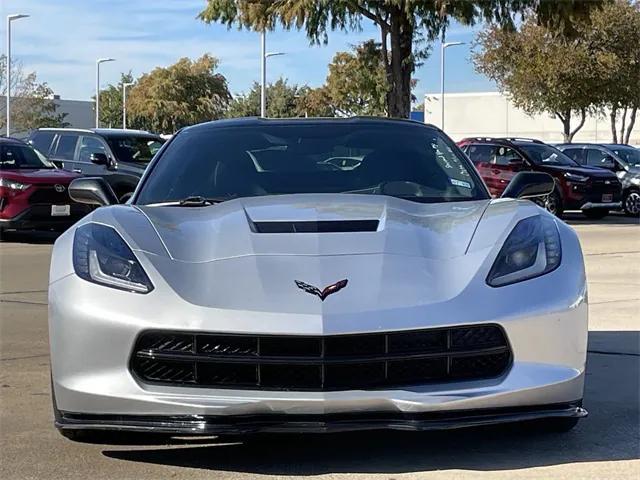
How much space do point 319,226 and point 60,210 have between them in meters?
11.8

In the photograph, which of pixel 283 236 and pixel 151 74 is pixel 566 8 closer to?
pixel 283 236

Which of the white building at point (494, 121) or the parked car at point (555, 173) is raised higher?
the white building at point (494, 121)

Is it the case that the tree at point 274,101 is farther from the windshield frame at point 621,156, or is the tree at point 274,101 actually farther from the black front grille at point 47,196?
the black front grille at point 47,196

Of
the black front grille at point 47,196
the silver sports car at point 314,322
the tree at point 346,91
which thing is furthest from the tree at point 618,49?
the silver sports car at point 314,322

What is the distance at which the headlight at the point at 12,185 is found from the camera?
1492 cm

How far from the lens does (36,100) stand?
5497 centimetres

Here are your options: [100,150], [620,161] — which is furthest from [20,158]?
[620,161]

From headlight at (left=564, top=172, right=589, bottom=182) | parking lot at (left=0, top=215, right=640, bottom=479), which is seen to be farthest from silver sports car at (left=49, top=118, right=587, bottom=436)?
headlight at (left=564, top=172, right=589, bottom=182)

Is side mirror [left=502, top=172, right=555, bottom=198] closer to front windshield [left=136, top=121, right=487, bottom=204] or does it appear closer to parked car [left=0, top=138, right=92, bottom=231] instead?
front windshield [left=136, top=121, right=487, bottom=204]

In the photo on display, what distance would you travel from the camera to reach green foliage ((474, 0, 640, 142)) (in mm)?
36312

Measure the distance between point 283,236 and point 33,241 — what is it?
1231 centimetres

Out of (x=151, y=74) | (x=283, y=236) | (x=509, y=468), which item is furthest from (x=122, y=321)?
(x=151, y=74)

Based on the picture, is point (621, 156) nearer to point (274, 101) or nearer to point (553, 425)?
point (553, 425)

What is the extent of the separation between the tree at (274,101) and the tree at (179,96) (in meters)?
2.29
